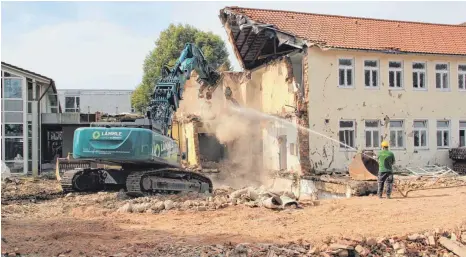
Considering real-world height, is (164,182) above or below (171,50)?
below

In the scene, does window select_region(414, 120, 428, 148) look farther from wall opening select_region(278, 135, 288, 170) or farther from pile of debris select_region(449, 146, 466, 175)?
wall opening select_region(278, 135, 288, 170)

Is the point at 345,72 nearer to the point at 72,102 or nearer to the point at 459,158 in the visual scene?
the point at 459,158

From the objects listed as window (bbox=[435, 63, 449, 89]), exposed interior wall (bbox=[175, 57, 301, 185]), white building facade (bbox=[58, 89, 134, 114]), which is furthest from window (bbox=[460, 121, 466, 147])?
white building facade (bbox=[58, 89, 134, 114])

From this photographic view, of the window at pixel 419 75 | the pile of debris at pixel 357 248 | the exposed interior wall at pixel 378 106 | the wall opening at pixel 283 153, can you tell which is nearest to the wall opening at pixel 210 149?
the wall opening at pixel 283 153

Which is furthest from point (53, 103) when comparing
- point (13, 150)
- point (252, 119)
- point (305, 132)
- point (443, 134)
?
point (443, 134)

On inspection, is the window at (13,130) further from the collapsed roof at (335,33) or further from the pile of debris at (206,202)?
the pile of debris at (206,202)

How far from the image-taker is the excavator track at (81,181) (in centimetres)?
1822

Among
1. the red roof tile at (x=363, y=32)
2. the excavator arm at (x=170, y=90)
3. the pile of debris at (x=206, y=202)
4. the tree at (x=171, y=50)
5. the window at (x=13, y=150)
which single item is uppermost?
the tree at (x=171, y=50)

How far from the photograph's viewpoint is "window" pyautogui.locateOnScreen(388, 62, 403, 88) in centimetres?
2341

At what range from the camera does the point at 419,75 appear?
78.5 feet

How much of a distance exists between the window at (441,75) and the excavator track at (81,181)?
16120 mm

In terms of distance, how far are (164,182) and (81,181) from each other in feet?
11.1

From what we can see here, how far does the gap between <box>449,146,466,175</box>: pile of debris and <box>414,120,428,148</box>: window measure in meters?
1.32

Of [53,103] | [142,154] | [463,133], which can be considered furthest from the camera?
[53,103]
